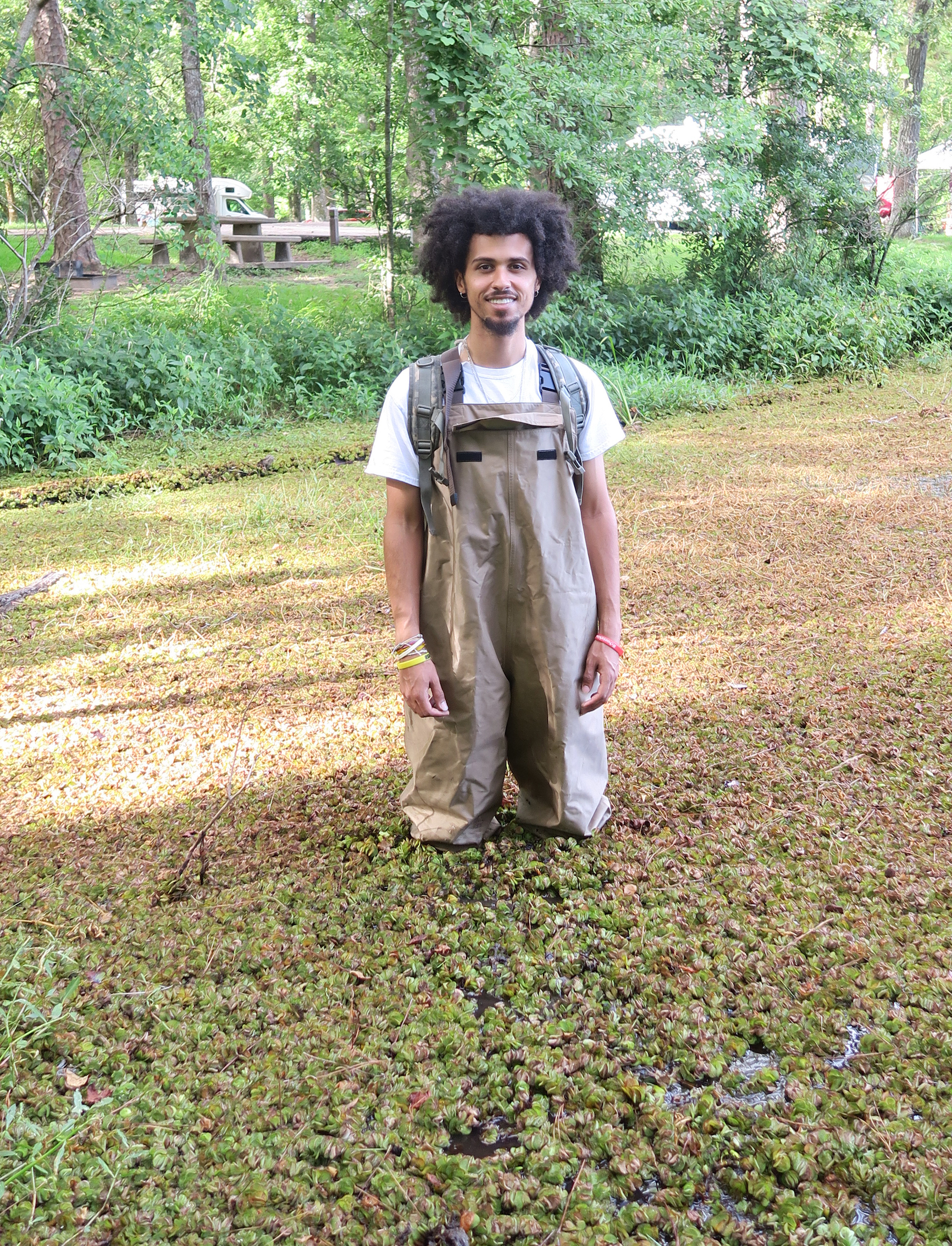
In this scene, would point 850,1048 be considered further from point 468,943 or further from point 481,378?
point 481,378

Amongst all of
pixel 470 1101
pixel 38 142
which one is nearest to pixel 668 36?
pixel 38 142

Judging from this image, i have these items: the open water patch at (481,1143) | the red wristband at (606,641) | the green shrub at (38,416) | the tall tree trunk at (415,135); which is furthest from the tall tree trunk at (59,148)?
the open water patch at (481,1143)

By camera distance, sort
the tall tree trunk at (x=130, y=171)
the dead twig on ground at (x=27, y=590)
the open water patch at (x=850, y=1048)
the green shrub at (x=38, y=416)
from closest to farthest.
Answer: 1. the open water patch at (x=850, y=1048)
2. the dead twig on ground at (x=27, y=590)
3. the green shrub at (x=38, y=416)
4. the tall tree trunk at (x=130, y=171)

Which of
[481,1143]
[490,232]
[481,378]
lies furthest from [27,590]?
[481,1143]

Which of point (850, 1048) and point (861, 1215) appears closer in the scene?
point (861, 1215)

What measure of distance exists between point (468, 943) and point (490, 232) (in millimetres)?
1762

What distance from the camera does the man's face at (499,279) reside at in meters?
2.58

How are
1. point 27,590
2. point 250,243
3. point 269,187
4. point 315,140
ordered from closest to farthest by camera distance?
point 27,590
point 315,140
point 250,243
point 269,187

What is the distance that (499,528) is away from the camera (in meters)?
2.72

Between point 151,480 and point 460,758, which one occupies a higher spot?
point 151,480

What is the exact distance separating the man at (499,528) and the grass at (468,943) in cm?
39

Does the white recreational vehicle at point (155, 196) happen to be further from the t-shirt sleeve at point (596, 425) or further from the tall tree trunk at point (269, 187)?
the tall tree trunk at point (269, 187)

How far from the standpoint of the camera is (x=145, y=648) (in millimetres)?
4703

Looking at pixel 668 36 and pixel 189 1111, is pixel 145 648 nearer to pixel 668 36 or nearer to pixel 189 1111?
pixel 189 1111
